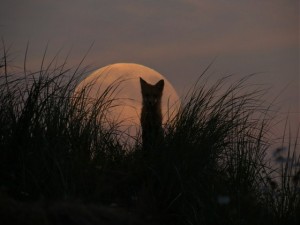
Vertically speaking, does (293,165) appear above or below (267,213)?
above

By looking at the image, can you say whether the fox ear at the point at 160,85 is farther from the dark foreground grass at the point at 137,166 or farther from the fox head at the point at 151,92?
the dark foreground grass at the point at 137,166

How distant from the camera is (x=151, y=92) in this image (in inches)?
373

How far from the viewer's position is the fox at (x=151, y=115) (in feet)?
21.6

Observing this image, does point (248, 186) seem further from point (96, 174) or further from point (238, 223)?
point (96, 174)

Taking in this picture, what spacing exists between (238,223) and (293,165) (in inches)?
50.4

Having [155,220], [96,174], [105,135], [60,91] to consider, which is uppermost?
[60,91]

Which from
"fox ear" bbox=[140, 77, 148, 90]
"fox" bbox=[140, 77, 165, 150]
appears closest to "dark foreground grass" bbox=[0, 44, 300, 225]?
"fox" bbox=[140, 77, 165, 150]

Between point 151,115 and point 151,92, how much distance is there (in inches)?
42.7

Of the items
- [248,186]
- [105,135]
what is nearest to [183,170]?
[248,186]

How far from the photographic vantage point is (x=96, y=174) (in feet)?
16.8

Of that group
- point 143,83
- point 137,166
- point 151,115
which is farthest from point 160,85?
point 137,166

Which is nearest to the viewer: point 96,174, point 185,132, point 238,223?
point 238,223

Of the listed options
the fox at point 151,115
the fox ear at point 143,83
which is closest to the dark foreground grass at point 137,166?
the fox at point 151,115

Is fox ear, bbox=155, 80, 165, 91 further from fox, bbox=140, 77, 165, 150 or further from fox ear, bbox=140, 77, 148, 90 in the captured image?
fox ear, bbox=140, 77, 148, 90
